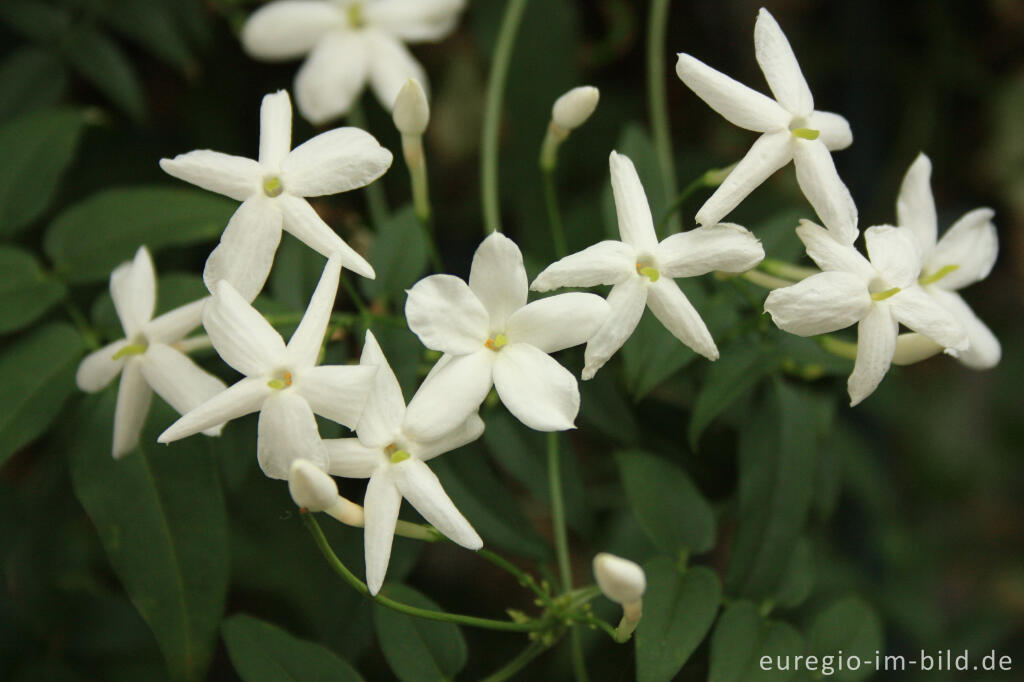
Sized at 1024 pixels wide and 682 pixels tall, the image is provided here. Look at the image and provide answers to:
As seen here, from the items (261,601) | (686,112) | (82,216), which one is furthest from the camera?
(686,112)

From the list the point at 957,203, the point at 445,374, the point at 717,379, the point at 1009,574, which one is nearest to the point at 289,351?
the point at 445,374

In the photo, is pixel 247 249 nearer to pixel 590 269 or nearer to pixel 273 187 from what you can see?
pixel 273 187

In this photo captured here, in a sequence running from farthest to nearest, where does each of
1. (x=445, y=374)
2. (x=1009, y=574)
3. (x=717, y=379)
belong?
(x=1009, y=574), (x=717, y=379), (x=445, y=374)

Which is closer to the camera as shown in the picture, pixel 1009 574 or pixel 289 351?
pixel 289 351

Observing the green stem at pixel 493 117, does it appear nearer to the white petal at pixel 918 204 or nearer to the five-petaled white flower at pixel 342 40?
the five-petaled white flower at pixel 342 40

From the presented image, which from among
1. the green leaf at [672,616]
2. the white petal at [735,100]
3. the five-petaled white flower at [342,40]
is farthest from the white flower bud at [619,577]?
the five-petaled white flower at [342,40]

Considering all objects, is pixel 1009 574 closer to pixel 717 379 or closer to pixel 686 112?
pixel 686 112
